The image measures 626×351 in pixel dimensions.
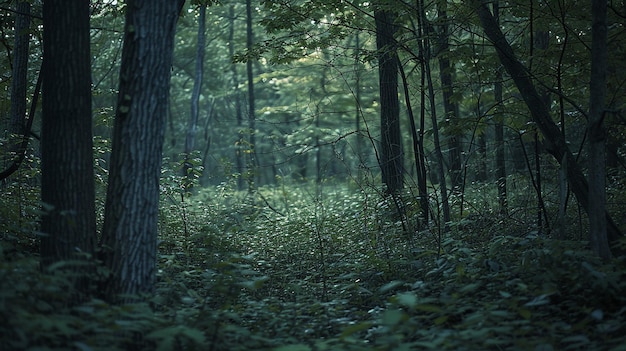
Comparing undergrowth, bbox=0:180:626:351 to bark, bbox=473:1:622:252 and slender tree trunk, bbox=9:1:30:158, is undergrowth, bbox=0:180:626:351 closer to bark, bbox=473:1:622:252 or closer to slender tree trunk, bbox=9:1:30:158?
bark, bbox=473:1:622:252

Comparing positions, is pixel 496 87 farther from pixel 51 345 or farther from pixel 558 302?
pixel 51 345

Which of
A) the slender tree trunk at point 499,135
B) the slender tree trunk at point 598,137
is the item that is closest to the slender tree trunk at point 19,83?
the slender tree trunk at point 499,135

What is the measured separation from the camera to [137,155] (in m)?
4.59

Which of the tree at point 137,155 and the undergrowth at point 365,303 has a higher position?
the tree at point 137,155

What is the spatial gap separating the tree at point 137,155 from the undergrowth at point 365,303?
442mm

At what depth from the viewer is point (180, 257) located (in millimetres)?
7605

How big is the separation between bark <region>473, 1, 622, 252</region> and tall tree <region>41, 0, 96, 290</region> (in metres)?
4.75

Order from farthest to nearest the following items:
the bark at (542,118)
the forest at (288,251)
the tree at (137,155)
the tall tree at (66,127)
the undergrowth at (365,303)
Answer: the bark at (542,118), the tall tree at (66,127), the tree at (137,155), the forest at (288,251), the undergrowth at (365,303)

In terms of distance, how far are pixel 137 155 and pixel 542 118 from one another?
4.67 meters

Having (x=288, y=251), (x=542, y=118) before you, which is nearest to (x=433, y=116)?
(x=542, y=118)

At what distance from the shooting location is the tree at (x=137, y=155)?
4531 mm

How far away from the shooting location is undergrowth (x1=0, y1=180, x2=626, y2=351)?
11.7 feet

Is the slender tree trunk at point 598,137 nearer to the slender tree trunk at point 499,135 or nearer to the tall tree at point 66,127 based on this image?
the slender tree trunk at point 499,135

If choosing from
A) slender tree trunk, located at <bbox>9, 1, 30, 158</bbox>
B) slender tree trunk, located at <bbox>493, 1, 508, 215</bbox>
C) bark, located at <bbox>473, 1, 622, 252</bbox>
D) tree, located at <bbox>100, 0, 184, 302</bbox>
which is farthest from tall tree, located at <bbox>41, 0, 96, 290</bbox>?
slender tree trunk, located at <bbox>493, 1, 508, 215</bbox>
